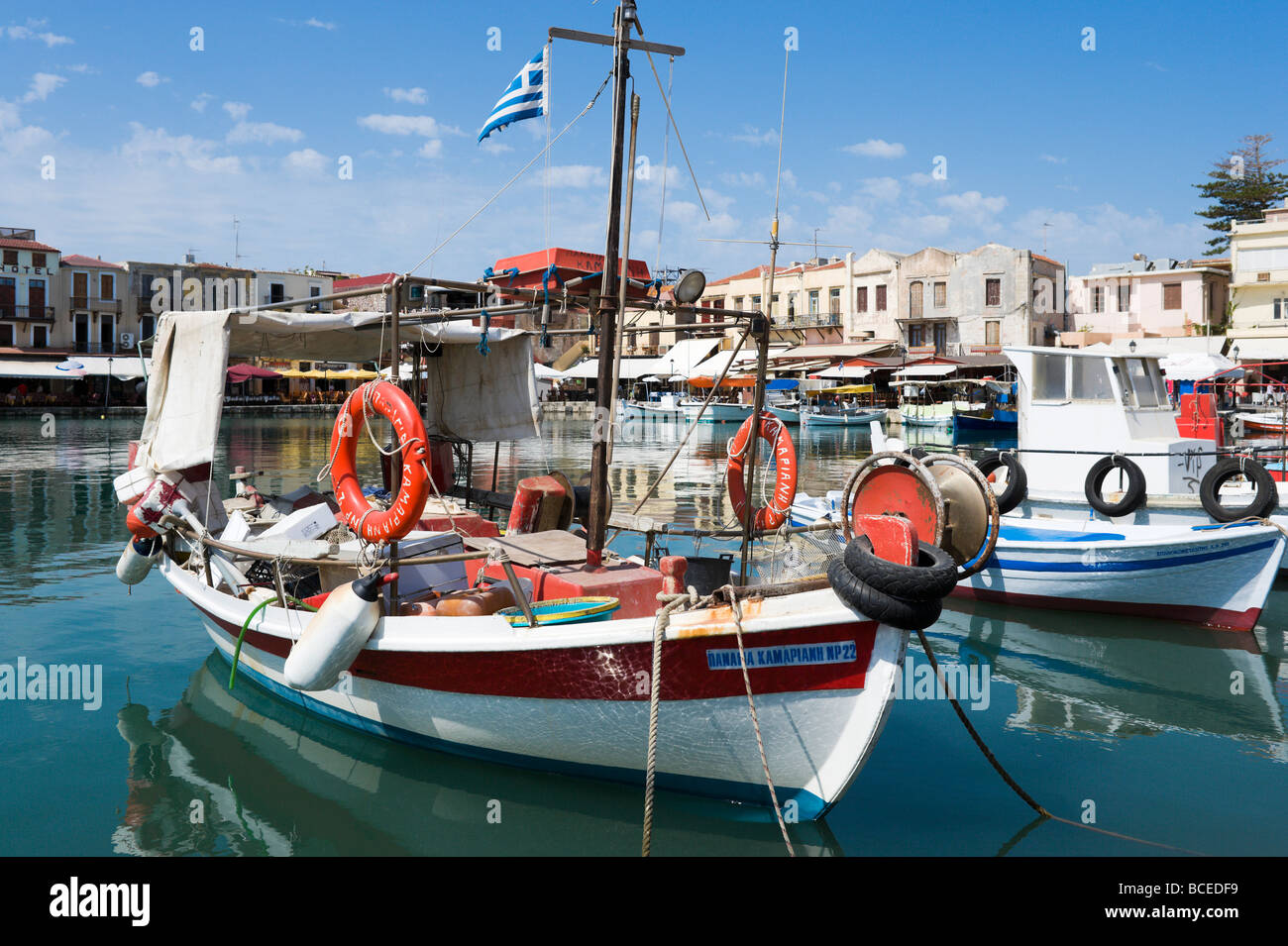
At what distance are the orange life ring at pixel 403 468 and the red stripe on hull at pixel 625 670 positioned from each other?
926 millimetres

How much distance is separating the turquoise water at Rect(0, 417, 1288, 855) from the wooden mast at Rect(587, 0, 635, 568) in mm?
2200

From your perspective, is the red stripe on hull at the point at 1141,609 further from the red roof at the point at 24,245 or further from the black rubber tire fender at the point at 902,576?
the red roof at the point at 24,245

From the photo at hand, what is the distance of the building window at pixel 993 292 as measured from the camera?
187 feet

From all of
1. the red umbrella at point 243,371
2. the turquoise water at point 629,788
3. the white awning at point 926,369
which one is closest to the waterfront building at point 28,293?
the red umbrella at point 243,371

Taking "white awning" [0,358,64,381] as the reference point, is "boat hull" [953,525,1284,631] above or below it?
below

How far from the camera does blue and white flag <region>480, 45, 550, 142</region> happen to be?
303 inches

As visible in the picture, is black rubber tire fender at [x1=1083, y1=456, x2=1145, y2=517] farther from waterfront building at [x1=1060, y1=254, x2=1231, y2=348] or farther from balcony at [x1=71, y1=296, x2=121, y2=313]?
balcony at [x1=71, y1=296, x2=121, y2=313]

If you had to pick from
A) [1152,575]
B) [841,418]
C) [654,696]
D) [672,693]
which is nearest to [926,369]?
[841,418]

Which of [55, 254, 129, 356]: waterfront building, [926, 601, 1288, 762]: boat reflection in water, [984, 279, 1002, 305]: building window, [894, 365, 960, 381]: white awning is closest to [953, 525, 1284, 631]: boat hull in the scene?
[926, 601, 1288, 762]: boat reflection in water

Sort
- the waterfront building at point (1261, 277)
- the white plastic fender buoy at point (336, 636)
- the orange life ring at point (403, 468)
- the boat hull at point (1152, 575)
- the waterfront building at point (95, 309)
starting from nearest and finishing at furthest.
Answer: the orange life ring at point (403, 468), the white plastic fender buoy at point (336, 636), the boat hull at point (1152, 575), the waterfront building at point (1261, 277), the waterfront building at point (95, 309)
